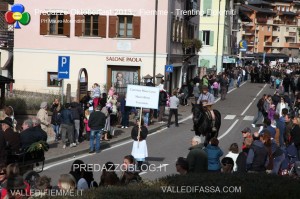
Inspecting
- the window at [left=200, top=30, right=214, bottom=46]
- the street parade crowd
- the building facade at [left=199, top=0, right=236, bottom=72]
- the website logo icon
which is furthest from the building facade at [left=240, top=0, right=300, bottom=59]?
the street parade crowd

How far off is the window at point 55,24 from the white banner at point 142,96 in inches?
933

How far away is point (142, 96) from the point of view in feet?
65.9

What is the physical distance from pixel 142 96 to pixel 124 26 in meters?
23.4

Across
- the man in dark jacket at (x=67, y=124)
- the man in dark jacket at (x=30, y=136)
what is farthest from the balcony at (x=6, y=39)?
the man in dark jacket at (x=30, y=136)

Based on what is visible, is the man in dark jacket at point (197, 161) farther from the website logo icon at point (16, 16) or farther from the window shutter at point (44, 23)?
the window shutter at point (44, 23)

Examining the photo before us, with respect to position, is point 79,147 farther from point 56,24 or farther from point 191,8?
point 191,8

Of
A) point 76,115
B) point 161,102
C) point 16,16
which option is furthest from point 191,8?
point 76,115

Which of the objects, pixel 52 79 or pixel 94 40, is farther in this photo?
pixel 52 79

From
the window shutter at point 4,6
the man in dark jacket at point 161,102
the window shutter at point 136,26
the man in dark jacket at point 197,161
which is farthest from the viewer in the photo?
the window shutter at point 4,6

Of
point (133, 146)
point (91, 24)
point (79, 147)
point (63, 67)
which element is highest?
point (91, 24)

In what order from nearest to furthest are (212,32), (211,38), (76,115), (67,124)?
(67,124) < (76,115) < (212,32) < (211,38)

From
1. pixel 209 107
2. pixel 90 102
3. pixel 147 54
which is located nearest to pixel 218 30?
pixel 147 54

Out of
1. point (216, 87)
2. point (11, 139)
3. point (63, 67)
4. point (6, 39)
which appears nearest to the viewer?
point (11, 139)

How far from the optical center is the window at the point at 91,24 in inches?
1699
